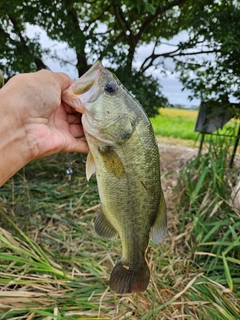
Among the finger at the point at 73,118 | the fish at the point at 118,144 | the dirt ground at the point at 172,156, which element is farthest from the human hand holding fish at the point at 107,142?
the dirt ground at the point at 172,156

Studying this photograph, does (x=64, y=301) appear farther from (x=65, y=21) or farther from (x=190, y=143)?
(x=190, y=143)

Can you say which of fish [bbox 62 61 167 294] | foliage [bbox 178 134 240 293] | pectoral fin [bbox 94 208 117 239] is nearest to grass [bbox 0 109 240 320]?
foliage [bbox 178 134 240 293]

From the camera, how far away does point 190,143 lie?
7.79m

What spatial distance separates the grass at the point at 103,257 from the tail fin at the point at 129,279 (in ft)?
1.69

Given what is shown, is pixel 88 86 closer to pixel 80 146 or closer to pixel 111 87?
pixel 111 87

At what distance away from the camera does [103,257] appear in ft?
9.34

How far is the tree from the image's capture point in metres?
3.75

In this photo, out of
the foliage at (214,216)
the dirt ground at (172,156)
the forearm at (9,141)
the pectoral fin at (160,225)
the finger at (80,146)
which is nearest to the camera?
the forearm at (9,141)

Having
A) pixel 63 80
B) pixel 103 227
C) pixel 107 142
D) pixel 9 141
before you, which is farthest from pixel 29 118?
pixel 103 227

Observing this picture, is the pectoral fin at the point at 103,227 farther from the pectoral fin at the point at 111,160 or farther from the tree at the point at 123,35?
the tree at the point at 123,35

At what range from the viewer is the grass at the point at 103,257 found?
2.27 metres

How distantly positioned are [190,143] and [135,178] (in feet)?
21.0

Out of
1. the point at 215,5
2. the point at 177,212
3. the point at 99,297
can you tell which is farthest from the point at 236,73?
the point at 99,297

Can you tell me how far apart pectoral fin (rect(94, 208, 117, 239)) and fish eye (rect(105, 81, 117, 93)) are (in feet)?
1.90
